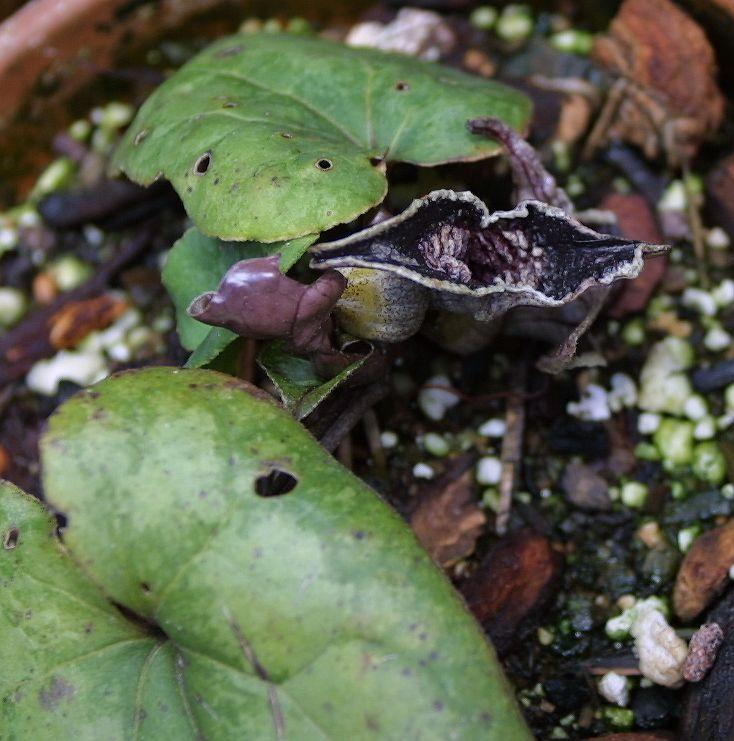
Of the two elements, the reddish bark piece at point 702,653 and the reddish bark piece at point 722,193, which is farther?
the reddish bark piece at point 722,193

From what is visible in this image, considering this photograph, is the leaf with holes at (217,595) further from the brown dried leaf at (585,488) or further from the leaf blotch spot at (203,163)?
the brown dried leaf at (585,488)

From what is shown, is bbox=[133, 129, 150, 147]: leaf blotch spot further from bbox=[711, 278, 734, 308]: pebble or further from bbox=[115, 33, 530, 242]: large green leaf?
bbox=[711, 278, 734, 308]: pebble

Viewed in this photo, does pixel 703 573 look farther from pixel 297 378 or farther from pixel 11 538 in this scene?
pixel 11 538

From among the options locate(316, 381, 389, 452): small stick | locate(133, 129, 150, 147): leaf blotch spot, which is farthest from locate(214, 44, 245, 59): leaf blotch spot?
locate(316, 381, 389, 452): small stick

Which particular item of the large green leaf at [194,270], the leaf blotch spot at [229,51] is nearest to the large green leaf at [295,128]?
the leaf blotch spot at [229,51]

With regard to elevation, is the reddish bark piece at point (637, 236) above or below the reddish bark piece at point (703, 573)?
above

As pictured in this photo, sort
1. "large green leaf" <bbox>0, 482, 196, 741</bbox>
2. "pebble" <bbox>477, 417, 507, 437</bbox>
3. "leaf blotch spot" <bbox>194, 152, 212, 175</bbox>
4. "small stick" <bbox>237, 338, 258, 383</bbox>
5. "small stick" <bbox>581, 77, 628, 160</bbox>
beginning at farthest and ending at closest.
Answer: "small stick" <bbox>581, 77, 628, 160</bbox> < "pebble" <bbox>477, 417, 507, 437</bbox> < "small stick" <bbox>237, 338, 258, 383</bbox> < "leaf blotch spot" <bbox>194, 152, 212, 175</bbox> < "large green leaf" <bbox>0, 482, 196, 741</bbox>
